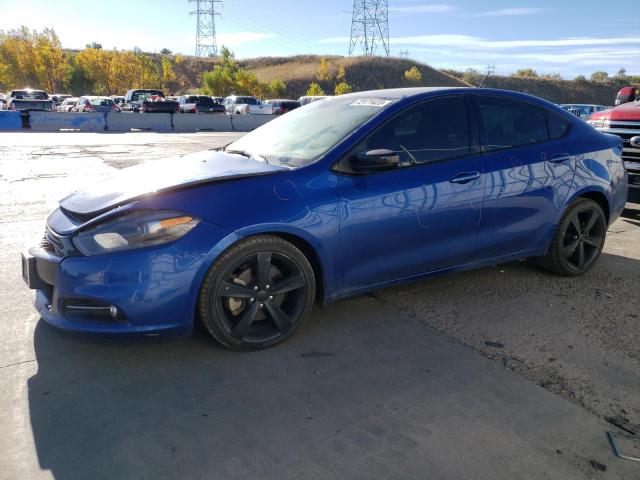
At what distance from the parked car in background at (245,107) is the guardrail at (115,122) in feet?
22.6

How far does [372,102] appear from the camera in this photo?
154 inches

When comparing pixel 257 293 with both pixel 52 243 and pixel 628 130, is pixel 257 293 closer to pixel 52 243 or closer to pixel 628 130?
pixel 52 243

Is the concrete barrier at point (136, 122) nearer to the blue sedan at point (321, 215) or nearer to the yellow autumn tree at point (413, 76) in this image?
the blue sedan at point (321, 215)

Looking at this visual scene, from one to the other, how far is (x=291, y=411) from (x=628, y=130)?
649 cm

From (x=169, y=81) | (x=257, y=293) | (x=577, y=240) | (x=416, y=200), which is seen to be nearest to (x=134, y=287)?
(x=257, y=293)

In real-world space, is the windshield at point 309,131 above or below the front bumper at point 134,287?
above

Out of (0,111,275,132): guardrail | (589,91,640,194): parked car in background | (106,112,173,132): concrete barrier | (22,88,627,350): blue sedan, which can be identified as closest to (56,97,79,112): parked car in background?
(0,111,275,132): guardrail

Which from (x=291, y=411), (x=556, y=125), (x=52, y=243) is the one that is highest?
(x=556, y=125)

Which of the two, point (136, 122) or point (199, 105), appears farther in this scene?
point (199, 105)

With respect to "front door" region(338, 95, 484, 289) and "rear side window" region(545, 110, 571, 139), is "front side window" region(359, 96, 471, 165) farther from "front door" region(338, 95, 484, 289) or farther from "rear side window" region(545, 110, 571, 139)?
"rear side window" region(545, 110, 571, 139)

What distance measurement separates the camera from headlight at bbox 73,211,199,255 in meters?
2.90

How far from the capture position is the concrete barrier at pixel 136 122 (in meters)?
25.7

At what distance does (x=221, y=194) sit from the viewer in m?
3.09

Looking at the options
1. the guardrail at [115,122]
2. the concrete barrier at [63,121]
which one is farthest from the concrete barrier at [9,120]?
the concrete barrier at [63,121]
